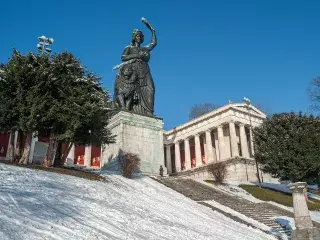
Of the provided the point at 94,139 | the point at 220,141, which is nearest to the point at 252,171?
the point at 220,141

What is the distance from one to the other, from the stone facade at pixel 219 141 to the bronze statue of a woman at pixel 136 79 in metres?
24.1

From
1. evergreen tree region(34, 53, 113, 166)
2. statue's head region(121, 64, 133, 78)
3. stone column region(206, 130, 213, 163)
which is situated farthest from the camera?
stone column region(206, 130, 213, 163)

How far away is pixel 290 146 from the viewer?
32906 millimetres

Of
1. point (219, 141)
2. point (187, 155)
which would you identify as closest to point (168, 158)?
point (187, 155)

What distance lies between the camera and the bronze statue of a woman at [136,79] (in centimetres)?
2898

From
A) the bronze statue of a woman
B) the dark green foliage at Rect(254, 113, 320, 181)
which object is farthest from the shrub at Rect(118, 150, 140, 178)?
the dark green foliage at Rect(254, 113, 320, 181)

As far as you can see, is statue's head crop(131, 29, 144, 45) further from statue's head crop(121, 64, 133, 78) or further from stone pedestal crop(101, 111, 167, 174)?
stone pedestal crop(101, 111, 167, 174)

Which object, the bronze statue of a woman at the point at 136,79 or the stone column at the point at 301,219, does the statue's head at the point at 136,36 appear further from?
the stone column at the point at 301,219

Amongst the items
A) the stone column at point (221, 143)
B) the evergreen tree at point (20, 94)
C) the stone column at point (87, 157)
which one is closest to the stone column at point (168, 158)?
the stone column at point (221, 143)

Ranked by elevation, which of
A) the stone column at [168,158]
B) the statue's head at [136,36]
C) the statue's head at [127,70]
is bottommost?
the stone column at [168,158]

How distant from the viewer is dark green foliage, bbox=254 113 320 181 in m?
31.8

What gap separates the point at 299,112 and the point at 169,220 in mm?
27727

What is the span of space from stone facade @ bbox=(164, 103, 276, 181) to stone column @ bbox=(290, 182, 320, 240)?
1433 inches

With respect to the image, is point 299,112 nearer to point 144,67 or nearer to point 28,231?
point 144,67
